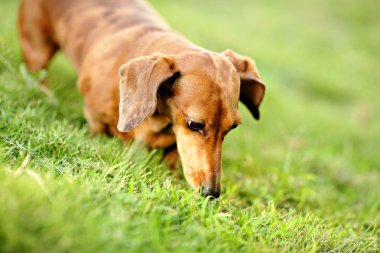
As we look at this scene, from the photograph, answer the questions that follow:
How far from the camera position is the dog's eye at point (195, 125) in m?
2.72

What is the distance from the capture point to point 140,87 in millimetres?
2711

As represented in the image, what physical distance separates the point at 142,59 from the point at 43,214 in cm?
132

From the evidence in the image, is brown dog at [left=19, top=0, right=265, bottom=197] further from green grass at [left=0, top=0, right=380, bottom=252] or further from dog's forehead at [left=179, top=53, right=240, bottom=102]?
green grass at [left=0, top=0, right=380, bottom=252]

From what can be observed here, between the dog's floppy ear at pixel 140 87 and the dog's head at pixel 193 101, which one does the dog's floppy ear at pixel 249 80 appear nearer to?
the dog's head at pixel 193 101

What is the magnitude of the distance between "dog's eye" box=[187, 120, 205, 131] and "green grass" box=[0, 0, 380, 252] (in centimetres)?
35

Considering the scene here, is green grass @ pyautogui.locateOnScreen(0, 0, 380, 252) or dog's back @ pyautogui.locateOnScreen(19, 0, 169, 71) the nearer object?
→ green grass @ pyautogui.locateOnScreen(0, 0, 380, 252)

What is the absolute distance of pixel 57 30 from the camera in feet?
14.1

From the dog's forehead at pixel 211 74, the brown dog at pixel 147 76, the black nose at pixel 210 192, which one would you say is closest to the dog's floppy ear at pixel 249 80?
the brown dog at pixel 147 76

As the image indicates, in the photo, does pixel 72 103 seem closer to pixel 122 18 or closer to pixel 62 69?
pixel 122 18

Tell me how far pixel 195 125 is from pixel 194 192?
0.50 m

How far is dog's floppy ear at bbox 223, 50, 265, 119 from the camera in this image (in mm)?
3209

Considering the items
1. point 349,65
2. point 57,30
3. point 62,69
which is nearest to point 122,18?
point 57,30

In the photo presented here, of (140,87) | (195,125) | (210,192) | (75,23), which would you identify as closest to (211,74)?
(195,125)

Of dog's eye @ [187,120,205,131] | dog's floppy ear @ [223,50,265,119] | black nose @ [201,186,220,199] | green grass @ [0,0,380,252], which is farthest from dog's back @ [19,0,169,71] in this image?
black nose @ [201,186,220,199]
